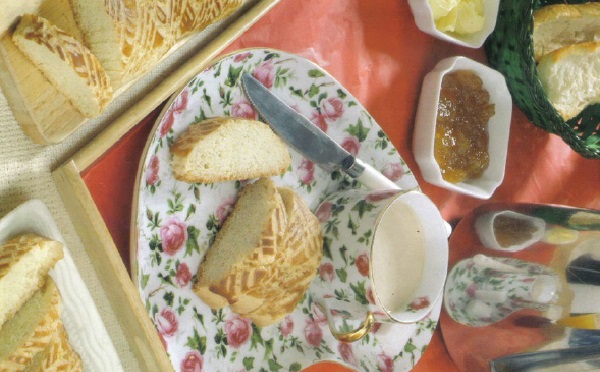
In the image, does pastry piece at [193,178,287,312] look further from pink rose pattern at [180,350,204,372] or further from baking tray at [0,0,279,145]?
baking tray at [0,0,279,145]

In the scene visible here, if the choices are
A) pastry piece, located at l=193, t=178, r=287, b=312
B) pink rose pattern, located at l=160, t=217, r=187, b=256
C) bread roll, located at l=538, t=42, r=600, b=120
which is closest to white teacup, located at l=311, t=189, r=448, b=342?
pastry piece, located at l=193, t=178, r=287, b=312

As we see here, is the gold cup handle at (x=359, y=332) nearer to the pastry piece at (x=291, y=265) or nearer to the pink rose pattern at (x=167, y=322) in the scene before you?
the pastry piece at (x=291, y=265)

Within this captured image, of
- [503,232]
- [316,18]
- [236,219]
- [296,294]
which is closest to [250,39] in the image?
[316,18]

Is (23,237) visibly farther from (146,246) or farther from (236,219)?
(236,219)

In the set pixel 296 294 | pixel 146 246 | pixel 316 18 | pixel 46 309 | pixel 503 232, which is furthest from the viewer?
pixel 503 232

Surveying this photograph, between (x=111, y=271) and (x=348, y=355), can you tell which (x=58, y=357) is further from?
(x=348, y=355)

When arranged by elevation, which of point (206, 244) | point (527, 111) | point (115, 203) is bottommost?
point (527, 111)
